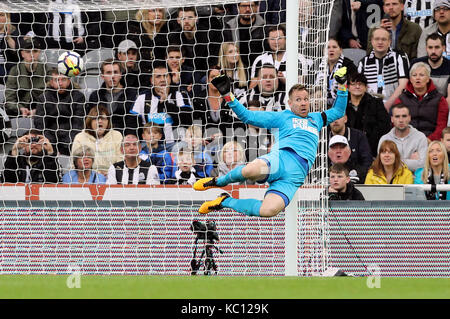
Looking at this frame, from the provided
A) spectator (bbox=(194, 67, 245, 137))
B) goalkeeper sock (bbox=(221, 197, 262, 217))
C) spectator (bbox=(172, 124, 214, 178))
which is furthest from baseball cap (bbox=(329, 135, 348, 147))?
goalkeeper sock (bbox=(221, 197, 262, 217))

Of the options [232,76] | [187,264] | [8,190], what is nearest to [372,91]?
[232,76]

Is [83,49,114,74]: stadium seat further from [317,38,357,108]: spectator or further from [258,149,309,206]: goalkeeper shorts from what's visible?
[258,149,309,206]: goalkeeper shorts

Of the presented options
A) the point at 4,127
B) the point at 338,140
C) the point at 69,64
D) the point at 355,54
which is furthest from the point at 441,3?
the point at 4,127

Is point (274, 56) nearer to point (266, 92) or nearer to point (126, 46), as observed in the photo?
point (266, 92)

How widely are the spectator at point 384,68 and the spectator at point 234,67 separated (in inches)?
68.6

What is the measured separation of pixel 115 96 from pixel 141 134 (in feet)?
1.94

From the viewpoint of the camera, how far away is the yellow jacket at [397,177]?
10.1 m

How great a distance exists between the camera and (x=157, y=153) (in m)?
10.0

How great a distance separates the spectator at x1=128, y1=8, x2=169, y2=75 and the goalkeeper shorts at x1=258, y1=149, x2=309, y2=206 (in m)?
3.29

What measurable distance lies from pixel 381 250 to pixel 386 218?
14.8 inches

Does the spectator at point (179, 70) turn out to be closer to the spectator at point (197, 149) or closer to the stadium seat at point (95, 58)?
the spectator at point (197, 149)

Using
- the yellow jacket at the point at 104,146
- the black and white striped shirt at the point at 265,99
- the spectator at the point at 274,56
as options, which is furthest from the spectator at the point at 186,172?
the spectator at the point at 274,56

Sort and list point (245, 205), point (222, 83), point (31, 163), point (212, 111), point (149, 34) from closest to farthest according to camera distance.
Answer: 1. point (222, 83)
2. point (245, 205)
3. point (31, 163)
4. point (212, 111)
5. point (149, 34)

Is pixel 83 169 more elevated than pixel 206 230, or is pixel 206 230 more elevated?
pixel 83 169
